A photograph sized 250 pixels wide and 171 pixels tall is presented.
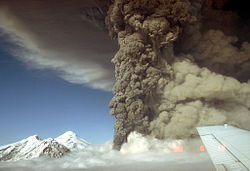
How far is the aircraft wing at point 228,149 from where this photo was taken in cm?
520

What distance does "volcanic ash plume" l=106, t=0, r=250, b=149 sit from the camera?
3080 centimetres

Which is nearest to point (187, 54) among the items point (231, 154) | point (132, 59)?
point (132, 59)

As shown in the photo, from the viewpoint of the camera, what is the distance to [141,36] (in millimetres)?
31344

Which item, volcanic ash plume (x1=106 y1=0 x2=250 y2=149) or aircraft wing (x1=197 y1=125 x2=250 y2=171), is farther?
volcanic ash plume (x1=106 y1=0 x2=250 y2=149)

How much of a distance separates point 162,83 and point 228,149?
28.5 m

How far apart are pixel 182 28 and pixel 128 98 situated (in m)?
14.0

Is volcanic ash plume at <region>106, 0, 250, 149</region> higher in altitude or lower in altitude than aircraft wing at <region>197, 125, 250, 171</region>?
higher

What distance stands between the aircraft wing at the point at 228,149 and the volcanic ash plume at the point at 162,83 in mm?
24405

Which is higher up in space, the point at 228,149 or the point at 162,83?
the point at 162,83

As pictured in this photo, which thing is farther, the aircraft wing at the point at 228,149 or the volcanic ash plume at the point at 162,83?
the volcanic ash plume at the point at 162,83

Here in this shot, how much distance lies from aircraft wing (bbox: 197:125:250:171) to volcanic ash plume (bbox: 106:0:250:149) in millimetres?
24405

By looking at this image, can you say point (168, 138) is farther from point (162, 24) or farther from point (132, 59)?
point (162, 24)

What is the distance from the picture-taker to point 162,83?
34.3m

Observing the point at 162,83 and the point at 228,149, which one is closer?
the point at 228,149
